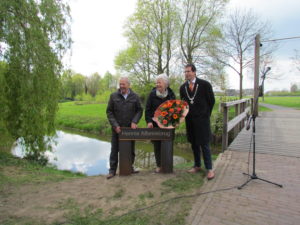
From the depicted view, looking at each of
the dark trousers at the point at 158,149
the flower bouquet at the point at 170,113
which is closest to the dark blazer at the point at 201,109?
the flower bouquet at the point at 170,113

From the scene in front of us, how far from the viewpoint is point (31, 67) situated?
6113 mm

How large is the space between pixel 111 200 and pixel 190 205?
43.5 inches

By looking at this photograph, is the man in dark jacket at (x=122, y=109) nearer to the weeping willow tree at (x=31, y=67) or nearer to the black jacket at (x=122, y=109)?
the black jacket at (x=122, y=109)

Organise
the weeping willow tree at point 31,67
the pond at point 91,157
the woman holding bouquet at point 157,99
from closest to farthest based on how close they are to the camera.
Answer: the woman holding bouquet at point 157,99, the weeping willow tree at point 31,67, the pond at point 91,157

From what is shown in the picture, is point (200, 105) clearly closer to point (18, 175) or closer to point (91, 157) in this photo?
point (18, 175)

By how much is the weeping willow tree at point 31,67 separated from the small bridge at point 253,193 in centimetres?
505

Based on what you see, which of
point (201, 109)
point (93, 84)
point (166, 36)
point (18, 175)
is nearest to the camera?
point (201, 109)

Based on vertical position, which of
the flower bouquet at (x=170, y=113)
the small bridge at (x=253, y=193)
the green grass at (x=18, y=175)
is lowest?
the green grass at (x=18, y=175)

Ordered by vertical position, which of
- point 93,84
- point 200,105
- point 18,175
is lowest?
point 18,175

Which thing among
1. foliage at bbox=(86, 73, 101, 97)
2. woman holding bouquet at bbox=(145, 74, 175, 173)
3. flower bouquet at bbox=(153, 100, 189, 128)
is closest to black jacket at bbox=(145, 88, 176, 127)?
woman holding bouquet at bbox=(145, 74, 175, 173)

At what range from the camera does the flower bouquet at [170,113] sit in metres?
3.80

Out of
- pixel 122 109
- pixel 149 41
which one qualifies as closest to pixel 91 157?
pixel 122 109

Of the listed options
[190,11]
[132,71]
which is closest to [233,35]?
[190,11]

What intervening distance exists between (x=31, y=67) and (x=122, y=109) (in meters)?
3.62
